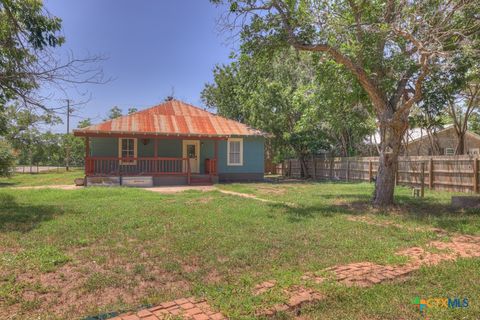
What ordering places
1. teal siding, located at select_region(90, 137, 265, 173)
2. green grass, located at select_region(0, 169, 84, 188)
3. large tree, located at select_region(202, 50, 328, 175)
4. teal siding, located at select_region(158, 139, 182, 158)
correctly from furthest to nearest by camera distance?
large tree, located at select_region(202, 50, 328, 175)
teal siding, located at select_region(158, 139, 182, 158)
green grass, located at select_region(0, 169, 84, 188)
teal siding, located at select_region(90, 137, 265, 173)

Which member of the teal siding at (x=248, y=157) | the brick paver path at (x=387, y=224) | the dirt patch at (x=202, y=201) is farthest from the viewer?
the teal siding at (x=248, y=157)

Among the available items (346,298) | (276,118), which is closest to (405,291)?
(346,298)

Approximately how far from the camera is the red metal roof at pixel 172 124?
16969 millimetres

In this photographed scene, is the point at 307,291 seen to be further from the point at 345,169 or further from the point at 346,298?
the point at 345,169

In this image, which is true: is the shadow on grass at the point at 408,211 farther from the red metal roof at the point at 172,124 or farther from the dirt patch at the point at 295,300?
the red metal roof at the point at 172,124

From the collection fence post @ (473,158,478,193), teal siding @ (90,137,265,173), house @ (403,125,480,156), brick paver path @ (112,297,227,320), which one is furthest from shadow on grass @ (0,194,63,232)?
house @ (403,125,480,156)

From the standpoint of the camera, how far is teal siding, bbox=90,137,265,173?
18109mm

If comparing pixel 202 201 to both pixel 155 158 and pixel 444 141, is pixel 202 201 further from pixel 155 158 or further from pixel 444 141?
pixel 444 141

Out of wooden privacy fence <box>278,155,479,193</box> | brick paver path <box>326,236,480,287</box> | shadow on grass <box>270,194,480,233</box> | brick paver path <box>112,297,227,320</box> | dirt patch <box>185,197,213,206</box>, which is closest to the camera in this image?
brick paver path <box>112,297,227,320</box>

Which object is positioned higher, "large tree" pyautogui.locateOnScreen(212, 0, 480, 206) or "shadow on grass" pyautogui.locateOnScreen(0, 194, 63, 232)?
"large tree" pyautogui.locateOnScreen(212, 0, 480, 206)

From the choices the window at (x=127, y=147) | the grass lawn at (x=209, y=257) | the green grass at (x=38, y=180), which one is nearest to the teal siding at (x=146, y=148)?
the window at (x=127, y=147)

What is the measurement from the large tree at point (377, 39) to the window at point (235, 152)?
1019 centimetres

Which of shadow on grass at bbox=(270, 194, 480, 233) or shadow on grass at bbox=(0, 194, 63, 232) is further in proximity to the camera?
shadow on grass at bbox=(270, 194, 480, 233)

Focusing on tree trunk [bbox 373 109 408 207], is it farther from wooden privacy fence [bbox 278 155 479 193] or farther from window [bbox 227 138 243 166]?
window [bbox 227 138 243 166]
